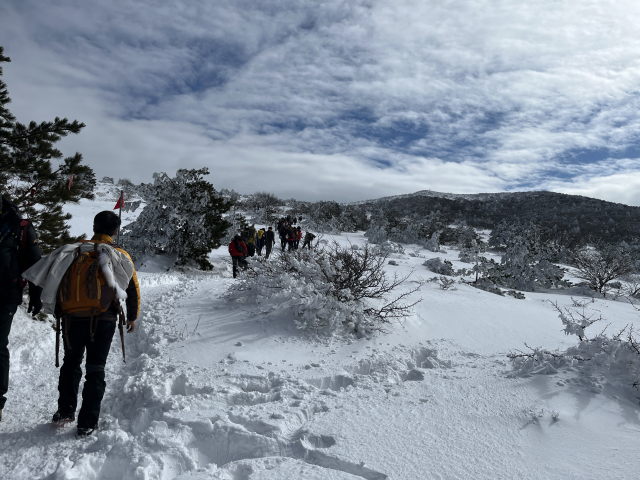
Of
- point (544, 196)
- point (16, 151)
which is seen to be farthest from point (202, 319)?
point (544, 196)

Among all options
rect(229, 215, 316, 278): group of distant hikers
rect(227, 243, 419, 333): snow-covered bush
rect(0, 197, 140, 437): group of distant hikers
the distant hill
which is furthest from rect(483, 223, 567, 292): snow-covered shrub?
the distant hill

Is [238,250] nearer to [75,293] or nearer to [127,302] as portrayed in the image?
[127,302]

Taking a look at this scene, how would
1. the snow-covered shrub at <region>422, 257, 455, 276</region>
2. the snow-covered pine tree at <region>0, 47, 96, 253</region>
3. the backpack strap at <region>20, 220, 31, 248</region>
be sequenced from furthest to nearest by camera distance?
1. the snow-covered shrub at <region>422, 257, 455, 276</region>
2. the snow-covered pine tree at <region>0, 47, 96, 253</region>
3. the backpack strap at <region>20, 220, 31, 248</region>

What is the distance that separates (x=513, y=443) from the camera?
255 cm

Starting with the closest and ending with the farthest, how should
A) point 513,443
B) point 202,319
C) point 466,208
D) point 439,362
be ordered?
point 513,443
point 439,362
point 202,319
point 466,208

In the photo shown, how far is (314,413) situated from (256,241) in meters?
9.29

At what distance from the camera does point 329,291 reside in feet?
17.1

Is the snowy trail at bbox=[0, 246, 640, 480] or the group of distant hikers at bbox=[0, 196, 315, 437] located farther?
the group of distant hikers at bbox=[0, 196, 315, 437]

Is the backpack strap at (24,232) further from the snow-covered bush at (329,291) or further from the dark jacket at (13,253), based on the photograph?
the snow-covered bush at (329,291)

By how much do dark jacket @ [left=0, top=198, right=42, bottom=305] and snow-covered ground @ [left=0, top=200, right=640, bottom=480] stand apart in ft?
3.41

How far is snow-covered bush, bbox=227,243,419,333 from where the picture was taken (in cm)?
497

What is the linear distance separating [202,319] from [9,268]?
2802mm

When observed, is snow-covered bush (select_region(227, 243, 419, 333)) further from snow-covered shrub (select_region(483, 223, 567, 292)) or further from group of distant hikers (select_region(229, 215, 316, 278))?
snow-covered shrub (select_region(483, 223, 567, 292))

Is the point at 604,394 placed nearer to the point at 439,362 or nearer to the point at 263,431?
the point at 439,362
